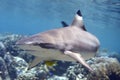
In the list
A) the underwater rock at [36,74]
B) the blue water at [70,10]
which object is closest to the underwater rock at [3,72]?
the underwater rock at [36,74]

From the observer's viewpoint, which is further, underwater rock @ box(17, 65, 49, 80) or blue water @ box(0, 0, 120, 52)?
blue water @ box(0, 0, 120, 52)

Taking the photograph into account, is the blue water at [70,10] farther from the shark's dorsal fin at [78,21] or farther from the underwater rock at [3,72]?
the shark's dorsal fin at [78,21]

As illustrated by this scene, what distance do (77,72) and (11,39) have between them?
843cm

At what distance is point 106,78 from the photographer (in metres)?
8.49

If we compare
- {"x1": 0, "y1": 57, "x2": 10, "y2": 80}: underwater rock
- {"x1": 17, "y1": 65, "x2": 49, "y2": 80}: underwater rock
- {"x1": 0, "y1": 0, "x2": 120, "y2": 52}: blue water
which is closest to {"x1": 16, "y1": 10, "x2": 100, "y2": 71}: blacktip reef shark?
{"x1": 17, "y1": 65, "x2": 49, "y2": 80}: underwater rock

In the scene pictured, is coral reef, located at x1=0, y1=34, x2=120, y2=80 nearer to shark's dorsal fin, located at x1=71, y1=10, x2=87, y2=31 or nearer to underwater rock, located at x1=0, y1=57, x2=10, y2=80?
underwater rock, located at x1=0, y1=57, x2=10, y2=80

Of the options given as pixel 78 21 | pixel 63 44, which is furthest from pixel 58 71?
pixel 63 44

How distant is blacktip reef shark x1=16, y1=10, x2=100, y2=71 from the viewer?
4352 mm

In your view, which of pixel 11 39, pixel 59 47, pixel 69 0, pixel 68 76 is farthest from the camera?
pixel 69 0

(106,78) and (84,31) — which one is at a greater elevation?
(84,31)

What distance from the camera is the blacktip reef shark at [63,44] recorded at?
4.35m


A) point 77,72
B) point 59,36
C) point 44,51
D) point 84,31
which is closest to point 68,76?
point 77,72

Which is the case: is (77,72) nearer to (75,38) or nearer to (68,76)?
(68,76)

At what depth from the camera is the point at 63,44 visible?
5117 mm
